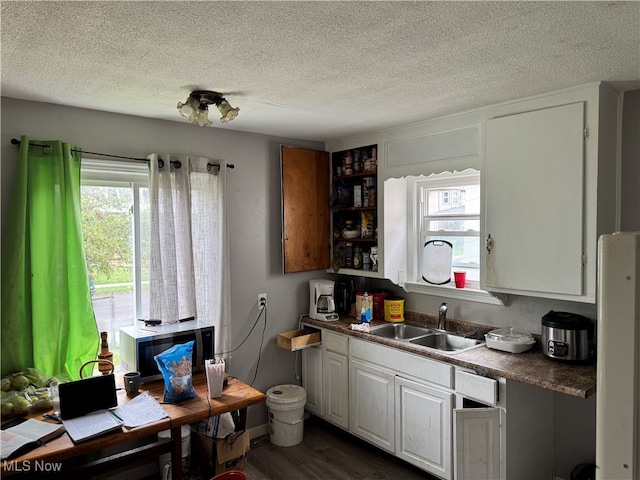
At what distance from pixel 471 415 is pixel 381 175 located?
1.85 meters

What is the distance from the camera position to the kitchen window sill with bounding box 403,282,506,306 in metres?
2.88

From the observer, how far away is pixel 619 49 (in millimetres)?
1771

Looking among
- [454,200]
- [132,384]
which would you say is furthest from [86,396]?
[454,200]

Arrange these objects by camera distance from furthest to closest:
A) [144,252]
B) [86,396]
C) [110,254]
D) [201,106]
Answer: [144,252]
[110,254]
[201,106]
[86,396]

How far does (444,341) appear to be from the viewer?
10.2 ft

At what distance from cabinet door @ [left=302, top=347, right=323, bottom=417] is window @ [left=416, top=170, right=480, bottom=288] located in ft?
4.11

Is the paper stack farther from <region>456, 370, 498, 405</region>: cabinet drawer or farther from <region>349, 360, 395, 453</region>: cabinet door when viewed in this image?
<region>456, 370, 498, 405</region>: cabinet drawer

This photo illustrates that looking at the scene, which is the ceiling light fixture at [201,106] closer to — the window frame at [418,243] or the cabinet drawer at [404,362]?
the window frame at [418,243]

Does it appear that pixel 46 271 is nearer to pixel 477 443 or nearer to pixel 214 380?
pixel 214 380

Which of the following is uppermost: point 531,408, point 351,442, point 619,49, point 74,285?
point 619,49

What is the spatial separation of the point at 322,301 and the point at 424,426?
48.6 inches

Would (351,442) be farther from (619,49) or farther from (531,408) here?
(619,49)

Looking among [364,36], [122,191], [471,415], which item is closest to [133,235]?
[122,191]

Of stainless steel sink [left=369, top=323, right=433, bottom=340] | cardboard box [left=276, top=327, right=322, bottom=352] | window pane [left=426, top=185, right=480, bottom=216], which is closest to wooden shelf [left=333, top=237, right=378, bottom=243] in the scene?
window pane [left=426, top=185, right=480, bottom=216]
